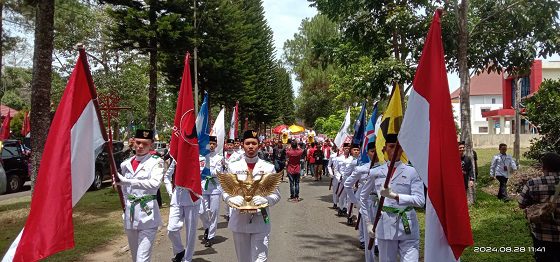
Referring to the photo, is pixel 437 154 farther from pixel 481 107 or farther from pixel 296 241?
pixel 481 107

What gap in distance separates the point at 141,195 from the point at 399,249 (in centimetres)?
302

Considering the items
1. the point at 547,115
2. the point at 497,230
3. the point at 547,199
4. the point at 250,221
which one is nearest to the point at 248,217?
the point at 250,221

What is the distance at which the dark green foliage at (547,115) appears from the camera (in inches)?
607

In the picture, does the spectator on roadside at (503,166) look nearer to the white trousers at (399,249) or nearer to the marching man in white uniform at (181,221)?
the marching man in white uniform at (181,221)

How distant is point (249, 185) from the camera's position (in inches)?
229

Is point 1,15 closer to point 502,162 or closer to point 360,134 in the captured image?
point 360,134

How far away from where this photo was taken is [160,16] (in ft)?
62.8

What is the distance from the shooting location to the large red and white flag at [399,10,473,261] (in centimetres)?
411

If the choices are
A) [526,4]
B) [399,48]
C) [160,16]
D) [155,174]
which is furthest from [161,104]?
[155,174]

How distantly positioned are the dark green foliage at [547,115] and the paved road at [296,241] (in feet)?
23.6

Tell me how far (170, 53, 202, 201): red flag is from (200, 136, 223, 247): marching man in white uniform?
1.62 meters

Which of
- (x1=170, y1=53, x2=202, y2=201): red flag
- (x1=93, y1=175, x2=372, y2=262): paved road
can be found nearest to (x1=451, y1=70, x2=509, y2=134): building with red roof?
(x1=93, y1=175, x2=372, y2=262): paved road

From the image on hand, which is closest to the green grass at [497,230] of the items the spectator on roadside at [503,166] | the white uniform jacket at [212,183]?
the spectator on roadside at [503,166]

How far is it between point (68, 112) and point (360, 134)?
8.01m
